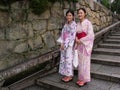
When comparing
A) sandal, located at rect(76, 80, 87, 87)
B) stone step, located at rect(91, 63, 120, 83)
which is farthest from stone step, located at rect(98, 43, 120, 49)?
sandal, located at rect(76, 80, 87, 87)

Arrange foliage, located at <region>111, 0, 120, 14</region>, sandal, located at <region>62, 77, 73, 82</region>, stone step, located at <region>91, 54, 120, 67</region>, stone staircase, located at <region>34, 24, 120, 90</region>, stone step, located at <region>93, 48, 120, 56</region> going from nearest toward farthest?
stone staircase, located at <region>34, 24, 120, 90</region>, sandal, located at <region>62, 77, 73, 82</region>, stone step, located at <region>91, 54, 120, 67</region>, stone step, located at <region>93, 48, 120, 56</region>, foliage, located at <region>111, 0, 120, 14</region>

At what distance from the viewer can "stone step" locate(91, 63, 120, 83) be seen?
13.3ft

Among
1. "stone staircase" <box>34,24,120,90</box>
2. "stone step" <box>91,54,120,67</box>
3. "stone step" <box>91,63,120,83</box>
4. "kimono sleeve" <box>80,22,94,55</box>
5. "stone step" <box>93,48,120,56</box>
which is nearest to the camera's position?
"kimono sleeve" <box>80,22,94,55</box>

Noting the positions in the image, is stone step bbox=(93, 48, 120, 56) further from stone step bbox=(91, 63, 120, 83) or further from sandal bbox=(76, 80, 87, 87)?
sandal bbox=(76, 80, 87, 87)

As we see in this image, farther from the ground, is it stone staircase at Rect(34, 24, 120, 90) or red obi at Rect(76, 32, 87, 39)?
red obi at Rect(76, 32, 87, 39)

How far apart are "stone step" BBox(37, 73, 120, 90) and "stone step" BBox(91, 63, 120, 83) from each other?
0.33 ft

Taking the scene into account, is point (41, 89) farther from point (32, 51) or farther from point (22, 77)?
point (32, 51)

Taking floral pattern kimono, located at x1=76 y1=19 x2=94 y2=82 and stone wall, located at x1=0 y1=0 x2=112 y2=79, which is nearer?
floral pattern kimono, located at x1=76 y1=19 x2=94 y2=82

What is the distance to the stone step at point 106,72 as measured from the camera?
407 centimetres

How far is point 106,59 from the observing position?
5.01m

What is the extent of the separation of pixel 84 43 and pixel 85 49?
14cm

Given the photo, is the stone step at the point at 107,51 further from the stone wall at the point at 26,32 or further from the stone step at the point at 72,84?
the stone step at the point at 72,84

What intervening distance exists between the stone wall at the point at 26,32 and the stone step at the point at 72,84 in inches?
29.4

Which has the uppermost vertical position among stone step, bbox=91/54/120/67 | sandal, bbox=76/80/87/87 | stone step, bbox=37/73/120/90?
stone step, bbox=91/54/120/67
